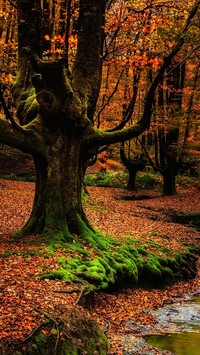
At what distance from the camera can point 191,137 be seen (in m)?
23.6

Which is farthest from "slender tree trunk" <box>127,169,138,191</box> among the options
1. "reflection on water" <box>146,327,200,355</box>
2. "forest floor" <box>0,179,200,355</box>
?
"reflection on water" <box>146,327,200,355</box>

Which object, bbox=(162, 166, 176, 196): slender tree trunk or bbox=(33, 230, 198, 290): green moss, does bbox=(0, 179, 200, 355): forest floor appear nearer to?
bbox=(33, 230, 198, 290): green moss

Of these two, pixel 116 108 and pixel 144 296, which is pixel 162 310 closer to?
pixel 144 296

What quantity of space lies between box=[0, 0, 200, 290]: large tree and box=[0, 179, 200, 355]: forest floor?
971mm

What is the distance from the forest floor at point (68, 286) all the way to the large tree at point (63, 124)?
971 mm

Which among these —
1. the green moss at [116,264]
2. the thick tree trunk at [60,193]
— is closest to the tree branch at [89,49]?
the thick tree trunk at [60,193]

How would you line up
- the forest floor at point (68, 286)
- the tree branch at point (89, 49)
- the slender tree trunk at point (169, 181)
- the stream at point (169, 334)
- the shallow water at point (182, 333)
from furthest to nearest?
the slender tree trunk at point (169, 181)
the tree branch at point (89, 49)
the shallow water at point (182, 333)
the stream at point (169, 334)
the forest floor at point (68, 286)

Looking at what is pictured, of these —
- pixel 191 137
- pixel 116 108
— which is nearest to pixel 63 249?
pixel 191 137

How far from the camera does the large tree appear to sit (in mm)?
10141

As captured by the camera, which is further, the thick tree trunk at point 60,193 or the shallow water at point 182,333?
the thick tree trunk at point 60,193

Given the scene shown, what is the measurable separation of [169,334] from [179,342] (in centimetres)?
41

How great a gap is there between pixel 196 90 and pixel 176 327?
17.3m

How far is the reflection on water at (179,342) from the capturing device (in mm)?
6961

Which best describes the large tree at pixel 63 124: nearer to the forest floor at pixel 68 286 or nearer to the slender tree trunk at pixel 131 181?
the forest floor at pixel 68 286
